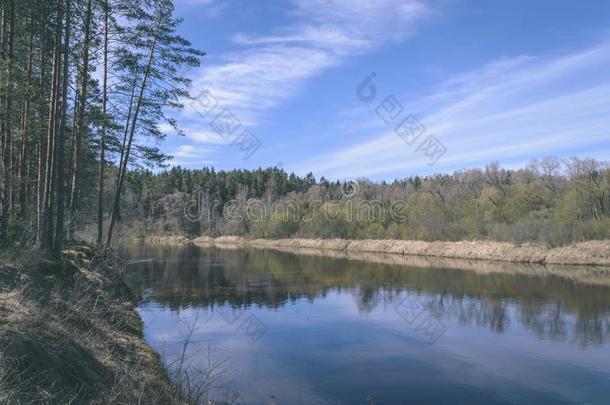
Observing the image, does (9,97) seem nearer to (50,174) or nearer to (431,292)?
(50,174)

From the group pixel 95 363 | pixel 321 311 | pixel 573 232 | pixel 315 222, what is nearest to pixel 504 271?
pixel 573 232

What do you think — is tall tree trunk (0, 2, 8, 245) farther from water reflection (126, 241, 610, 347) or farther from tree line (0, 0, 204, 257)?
water reflection (126, 241, 610, 347)

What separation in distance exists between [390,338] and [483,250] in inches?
1544

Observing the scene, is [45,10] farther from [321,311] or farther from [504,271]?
[504,271]

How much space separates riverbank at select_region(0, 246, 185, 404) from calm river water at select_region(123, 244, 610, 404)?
4.15ft

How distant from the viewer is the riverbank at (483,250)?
143 ft

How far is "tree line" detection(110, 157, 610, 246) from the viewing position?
183 ft

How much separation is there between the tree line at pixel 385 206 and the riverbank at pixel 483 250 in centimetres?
186

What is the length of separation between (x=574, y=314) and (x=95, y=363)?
65.4ft

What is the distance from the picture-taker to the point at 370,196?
4409 inches

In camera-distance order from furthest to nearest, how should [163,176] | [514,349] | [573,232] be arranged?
[163,176]
[573,232]
[514,349]

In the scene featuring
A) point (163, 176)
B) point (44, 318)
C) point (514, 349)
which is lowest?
point (514, 349)

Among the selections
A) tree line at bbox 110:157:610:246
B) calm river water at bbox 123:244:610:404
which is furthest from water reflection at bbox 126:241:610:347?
tree line at bbox 110:157:610:246

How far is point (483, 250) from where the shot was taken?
53.3 meters
